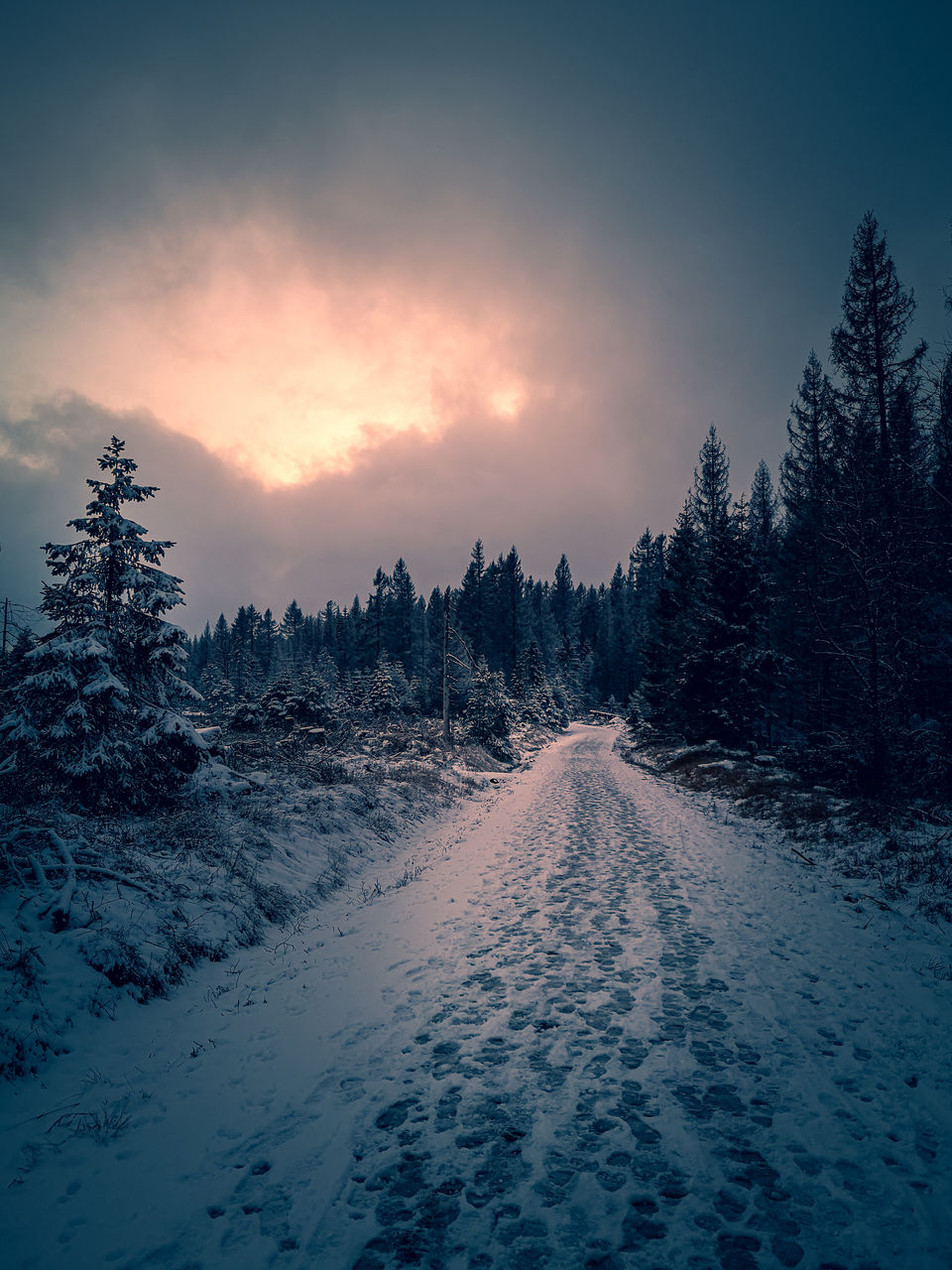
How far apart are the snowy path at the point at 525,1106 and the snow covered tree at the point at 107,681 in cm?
431

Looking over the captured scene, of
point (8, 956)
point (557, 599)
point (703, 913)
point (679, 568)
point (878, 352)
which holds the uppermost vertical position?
point (557, 599)

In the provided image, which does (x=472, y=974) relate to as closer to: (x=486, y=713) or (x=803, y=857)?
(x=803, y=857)

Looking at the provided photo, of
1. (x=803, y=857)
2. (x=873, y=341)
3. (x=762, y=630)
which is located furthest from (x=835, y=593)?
(x=803, y=857)


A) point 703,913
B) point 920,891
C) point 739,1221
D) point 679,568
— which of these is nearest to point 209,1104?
point 739,1221

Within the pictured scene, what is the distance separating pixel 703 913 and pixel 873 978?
2245 mm

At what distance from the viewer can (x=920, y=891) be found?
7590mm

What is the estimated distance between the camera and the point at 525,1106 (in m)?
3.81

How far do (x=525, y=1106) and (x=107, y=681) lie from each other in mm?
8534

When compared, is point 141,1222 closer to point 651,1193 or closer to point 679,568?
point 651,1193

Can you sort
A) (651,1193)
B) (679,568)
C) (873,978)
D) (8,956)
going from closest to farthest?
(651,1193)
(8,956)
(873,978)
(679,568)

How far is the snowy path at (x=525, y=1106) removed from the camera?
2.77 metres

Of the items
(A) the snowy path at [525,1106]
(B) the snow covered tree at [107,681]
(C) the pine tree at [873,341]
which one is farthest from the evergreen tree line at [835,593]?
(B) the snow covered tree at [107,681]

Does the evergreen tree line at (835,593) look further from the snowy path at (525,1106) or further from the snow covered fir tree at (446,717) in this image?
the snowy path at (525,1106)

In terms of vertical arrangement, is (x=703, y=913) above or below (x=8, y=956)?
below
